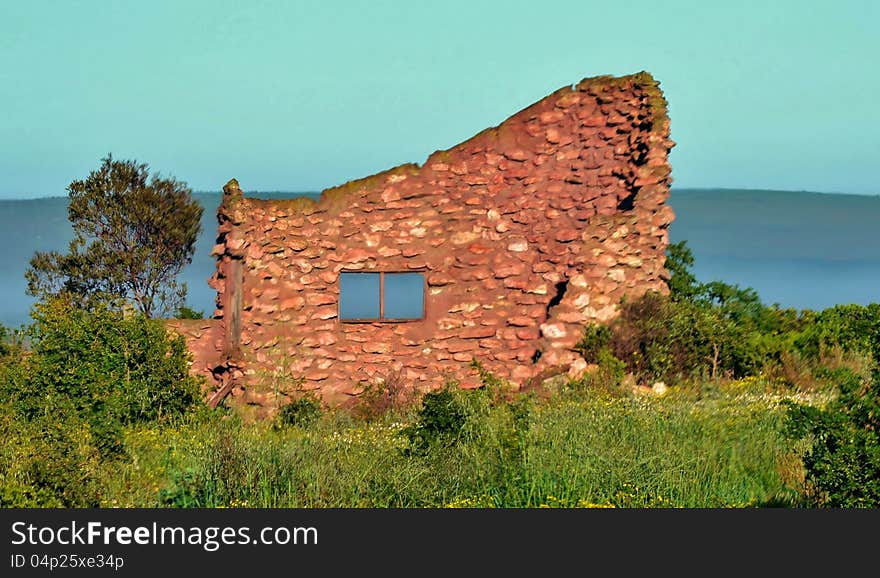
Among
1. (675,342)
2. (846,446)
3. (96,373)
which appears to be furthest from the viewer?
(675,342)

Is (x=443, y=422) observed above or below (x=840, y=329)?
below

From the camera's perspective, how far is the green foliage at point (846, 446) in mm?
10055

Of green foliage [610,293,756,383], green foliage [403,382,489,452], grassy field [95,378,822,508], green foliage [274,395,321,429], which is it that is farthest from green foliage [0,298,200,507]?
green foliage [610,293,756,383]

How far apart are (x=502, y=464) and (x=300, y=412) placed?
16.9 ft

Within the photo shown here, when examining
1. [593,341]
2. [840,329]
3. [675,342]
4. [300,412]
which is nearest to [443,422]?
[300,412]

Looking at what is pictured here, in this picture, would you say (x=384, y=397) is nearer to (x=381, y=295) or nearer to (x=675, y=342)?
(x=381, y=295)

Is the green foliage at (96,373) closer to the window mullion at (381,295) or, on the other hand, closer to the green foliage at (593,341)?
the window mullion at (381,295)

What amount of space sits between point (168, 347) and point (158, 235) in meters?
10.2

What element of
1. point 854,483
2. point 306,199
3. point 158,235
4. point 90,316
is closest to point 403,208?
point 306,199

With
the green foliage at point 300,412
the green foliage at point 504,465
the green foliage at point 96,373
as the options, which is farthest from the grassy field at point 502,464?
the green foliage at point 300,412

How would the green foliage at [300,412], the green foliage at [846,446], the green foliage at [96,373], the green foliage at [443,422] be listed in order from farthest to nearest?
the green foliage at [300,412] → the green foliage at [96,373] → the green foliage at [443,422] → the green foliage at [846,446]

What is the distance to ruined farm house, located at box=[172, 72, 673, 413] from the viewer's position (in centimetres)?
1653

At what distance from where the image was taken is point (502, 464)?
450 inches

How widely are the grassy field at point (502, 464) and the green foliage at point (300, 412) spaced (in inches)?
80.3
